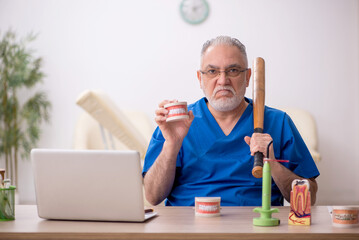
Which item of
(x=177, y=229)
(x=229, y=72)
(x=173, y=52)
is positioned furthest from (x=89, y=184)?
(x=173, y=52)

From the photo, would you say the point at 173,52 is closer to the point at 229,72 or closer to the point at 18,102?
the point at 18,102

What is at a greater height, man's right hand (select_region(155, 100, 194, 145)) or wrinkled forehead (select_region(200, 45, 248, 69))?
wrinkled forehead (select_region(200, 45, 248, 69))

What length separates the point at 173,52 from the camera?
483 cm

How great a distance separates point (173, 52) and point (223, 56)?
2.90 m

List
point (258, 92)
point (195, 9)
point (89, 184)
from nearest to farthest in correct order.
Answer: point (89, 184), point (258, 92), point (195, 9)

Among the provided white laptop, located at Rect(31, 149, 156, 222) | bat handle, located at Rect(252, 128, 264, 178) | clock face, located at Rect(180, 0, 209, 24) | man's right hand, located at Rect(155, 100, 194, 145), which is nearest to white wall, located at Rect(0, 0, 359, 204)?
clock face, located at Rect(180, 0, 209, 24)

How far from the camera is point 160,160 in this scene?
1.85m

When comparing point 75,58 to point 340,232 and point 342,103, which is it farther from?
point 340,232

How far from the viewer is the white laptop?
1278 mm

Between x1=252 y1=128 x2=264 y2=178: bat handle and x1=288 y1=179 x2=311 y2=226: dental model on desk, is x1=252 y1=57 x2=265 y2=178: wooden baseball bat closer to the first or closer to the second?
x1=252 y1=128 x2=264 y2=178: bat handle

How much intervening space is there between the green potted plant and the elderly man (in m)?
2.94

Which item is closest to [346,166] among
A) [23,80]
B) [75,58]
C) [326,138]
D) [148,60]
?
[326,138]

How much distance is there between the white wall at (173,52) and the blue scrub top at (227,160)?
9.36ft

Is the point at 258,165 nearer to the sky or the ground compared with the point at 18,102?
nearer to the ground
